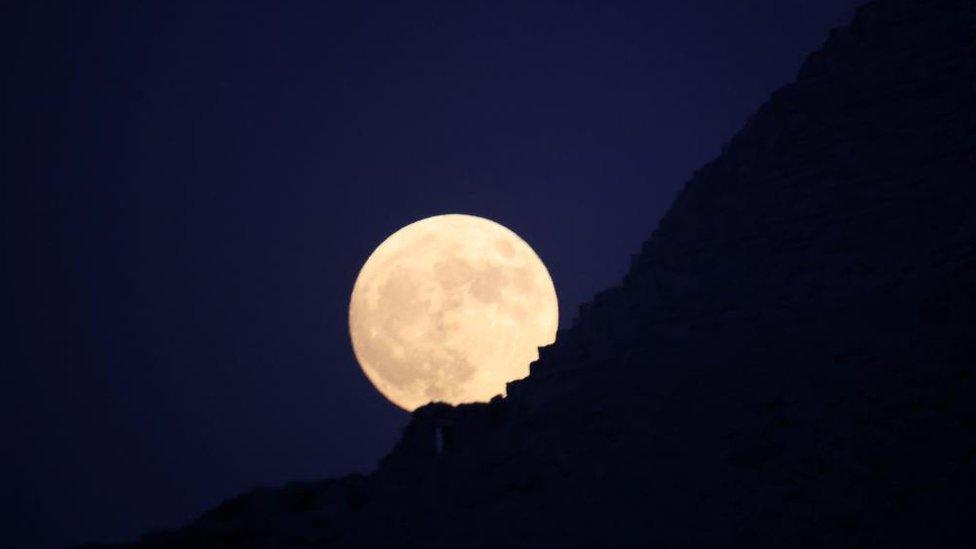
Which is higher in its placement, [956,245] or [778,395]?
[956,245]

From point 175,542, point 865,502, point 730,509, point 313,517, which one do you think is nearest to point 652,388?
point 730,509

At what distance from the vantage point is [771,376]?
9.58m

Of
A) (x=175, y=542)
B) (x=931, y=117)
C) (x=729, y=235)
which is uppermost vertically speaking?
(x=931, y=117)

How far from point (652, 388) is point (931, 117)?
4.45m

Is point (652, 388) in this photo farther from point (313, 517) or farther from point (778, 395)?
point (313, 517)

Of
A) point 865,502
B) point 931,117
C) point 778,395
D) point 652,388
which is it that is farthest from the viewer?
point 931,117

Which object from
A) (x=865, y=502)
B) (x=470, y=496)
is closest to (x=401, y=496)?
(x=470, y=496)

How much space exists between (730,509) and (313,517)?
4565 mm

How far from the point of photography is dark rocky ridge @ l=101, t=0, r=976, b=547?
8.21 meters

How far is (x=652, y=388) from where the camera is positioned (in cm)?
1022

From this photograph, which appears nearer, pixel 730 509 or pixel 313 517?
pixel 730 509

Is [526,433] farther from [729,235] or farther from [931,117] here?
[931,117]

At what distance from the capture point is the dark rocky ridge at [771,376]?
8211 mm

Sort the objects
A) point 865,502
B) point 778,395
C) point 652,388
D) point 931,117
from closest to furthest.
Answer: point 865,502
point 778,395
point 652,388
point 931,117
